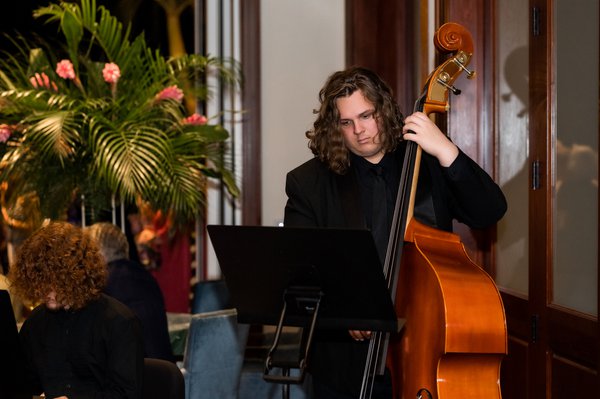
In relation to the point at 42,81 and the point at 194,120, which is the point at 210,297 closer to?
the point at 194,120

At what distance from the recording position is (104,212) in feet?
16.3

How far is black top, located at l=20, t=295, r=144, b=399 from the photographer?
2699 mm

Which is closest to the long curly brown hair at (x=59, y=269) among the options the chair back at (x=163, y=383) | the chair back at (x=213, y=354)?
the chair back at (x=163, y=383)

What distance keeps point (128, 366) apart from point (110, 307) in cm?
20

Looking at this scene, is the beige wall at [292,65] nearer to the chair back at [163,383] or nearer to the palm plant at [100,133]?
the palm plant at [100,133]

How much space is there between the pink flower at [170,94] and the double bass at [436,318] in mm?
2607

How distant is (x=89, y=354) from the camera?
2.75 meters

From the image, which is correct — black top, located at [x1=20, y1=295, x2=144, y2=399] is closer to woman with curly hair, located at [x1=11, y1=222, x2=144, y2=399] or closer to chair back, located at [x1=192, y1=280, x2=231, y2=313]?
woman with curly hair, located at [x1=11, y1=222, x2=144, y2=399]

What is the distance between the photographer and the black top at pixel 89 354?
270 centimetres

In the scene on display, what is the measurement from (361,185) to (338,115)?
192 mm

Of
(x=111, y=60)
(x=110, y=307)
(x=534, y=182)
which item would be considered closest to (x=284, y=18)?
(x=111, y=60)

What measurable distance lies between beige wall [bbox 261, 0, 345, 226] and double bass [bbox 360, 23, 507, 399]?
127 inches

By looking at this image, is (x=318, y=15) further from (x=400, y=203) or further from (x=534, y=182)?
(x=400, y=203)

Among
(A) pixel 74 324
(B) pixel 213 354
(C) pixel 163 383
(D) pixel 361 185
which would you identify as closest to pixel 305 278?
(D) pixel 361 185
